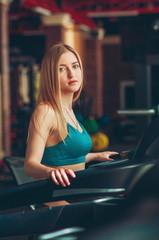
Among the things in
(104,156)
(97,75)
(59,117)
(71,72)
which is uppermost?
(97,75)

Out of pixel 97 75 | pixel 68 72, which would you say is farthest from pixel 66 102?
pixel 97 75

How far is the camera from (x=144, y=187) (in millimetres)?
772

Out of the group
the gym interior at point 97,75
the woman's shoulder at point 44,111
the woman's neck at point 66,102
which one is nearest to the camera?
the gym interior at point 97,75

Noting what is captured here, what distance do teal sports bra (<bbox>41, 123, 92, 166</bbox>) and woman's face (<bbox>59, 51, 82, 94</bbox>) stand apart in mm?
108

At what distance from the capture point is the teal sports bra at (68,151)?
1.11 meters

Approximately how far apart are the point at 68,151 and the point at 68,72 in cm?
21

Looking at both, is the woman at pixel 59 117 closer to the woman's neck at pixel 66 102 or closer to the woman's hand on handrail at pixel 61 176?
the woman's neck at pixel 66 102

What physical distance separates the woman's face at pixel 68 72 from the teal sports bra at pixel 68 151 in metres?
0.11

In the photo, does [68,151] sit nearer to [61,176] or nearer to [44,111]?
[44,111]

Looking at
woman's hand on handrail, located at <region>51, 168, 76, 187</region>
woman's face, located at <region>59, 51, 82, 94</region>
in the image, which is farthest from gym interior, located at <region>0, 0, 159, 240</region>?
woman's face, located at <region>59, 51, 82, 94</region>

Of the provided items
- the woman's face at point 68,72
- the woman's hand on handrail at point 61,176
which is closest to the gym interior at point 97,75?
the woman's hand on handrail at point 61,176

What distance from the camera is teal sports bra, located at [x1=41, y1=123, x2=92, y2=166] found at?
A: 1.11m

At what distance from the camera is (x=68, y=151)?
1.12m

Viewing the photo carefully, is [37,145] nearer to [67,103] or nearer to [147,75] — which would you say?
[67,103]
